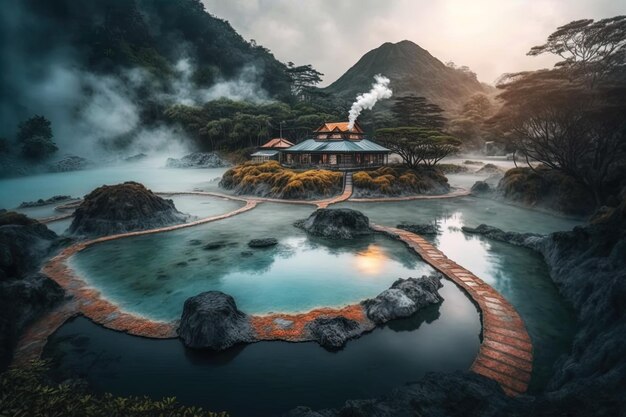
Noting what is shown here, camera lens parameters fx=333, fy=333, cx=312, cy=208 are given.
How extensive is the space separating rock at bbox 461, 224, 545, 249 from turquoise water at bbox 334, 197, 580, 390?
1.97 ft

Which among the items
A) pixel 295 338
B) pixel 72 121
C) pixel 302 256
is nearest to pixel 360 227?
pixel 302 256

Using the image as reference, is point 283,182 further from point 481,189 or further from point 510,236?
point 481,189

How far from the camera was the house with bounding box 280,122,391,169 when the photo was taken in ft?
156

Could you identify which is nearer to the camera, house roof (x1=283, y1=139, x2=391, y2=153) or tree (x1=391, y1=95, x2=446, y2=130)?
house roof (x1=283, y1=139, x2=391, y2=153)

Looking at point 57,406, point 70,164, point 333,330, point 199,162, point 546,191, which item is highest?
point 199,162

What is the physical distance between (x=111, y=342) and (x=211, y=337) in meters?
3.56

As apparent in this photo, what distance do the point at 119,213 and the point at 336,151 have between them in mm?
29027

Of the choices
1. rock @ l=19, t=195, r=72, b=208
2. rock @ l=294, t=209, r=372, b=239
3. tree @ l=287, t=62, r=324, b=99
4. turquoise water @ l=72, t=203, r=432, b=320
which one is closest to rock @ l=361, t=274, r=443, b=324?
turquoise water @ l=72, t=203, r=432, b=320

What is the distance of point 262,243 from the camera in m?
21.7

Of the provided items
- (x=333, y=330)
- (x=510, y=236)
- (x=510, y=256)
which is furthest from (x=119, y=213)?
(x=510, y=236)

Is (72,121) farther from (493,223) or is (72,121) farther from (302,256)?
(493,223)

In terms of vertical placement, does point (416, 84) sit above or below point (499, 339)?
above

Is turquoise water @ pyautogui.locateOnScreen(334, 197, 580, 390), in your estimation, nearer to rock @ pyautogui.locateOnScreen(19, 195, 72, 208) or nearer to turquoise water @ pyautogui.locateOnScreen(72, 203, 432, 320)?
turquoise water @ pyautogui.locateOnScreen(72, 203, 432, 320)

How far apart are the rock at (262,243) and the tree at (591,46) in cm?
3325
